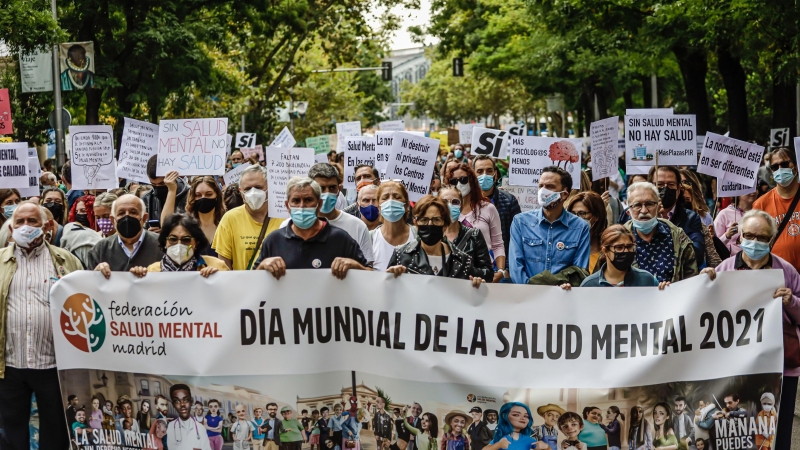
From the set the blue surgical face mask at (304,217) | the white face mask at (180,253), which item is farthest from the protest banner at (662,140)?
the white face mask at (180,253)

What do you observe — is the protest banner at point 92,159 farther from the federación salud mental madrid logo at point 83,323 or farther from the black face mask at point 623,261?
the black face mask at point 623,261

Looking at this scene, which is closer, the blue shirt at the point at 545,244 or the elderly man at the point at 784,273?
the elderly man at the point at 784,273

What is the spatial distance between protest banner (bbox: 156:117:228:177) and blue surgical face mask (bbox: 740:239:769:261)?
5.34 meters

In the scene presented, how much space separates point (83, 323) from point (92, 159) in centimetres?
541

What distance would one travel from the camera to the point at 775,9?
51.3 feet

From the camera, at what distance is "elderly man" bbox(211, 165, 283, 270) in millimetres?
7809

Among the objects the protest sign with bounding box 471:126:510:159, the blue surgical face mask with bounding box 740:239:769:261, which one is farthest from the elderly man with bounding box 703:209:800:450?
the protest sign with bounding box 471:126:510:159

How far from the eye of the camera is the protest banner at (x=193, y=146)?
10570mm

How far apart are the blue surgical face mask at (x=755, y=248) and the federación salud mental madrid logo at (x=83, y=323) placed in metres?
3.49

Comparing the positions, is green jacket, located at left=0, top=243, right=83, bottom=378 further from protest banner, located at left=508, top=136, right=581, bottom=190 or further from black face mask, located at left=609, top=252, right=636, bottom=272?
protest banner, located at left=508, top=136, right=581, bottom=190

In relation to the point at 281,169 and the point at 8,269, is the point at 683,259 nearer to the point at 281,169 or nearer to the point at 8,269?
the point at 281,169

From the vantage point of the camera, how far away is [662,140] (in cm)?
1171

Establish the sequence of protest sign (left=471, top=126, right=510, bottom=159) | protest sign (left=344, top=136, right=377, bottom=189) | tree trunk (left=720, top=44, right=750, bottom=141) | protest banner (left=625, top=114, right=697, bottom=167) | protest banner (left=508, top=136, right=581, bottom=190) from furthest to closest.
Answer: tree trunk (left=720, top=44, right=750, bottom=141) < protest sign (left=344, top=136, right=377, bottom=189) < protest sign (left=471, top=126, right=510, bottom=159) < protest banner (left=625, top=114, right=697, bottom=167) < protest banner (left=508, top=136, right=581, bottom=190)

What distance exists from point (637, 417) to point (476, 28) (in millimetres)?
38412
